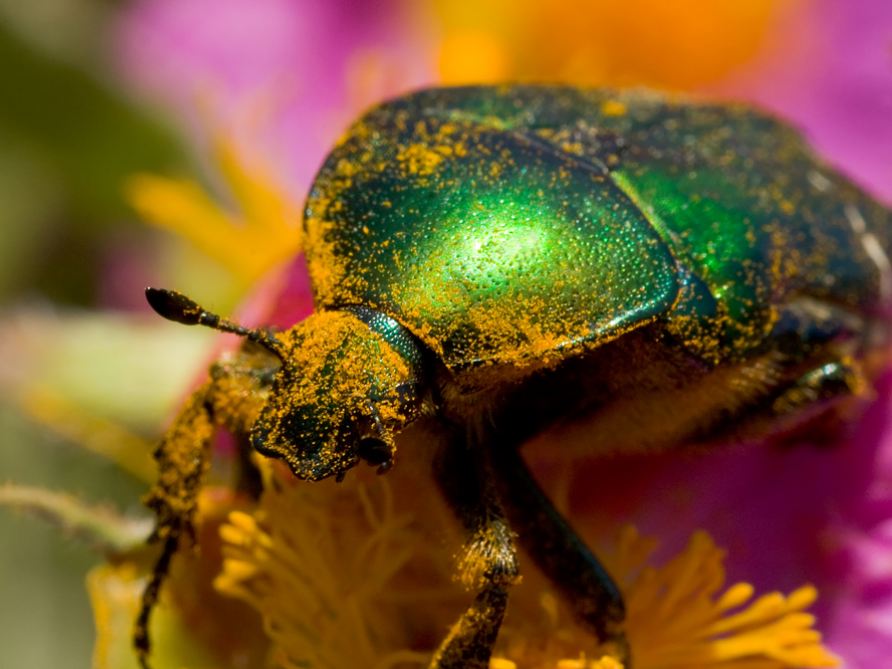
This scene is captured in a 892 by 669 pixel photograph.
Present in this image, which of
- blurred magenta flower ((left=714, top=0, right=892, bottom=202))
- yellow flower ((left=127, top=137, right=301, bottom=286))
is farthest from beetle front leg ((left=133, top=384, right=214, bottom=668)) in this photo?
blurred magenta flower ((left=714, top=0, right=892, bottom=202))

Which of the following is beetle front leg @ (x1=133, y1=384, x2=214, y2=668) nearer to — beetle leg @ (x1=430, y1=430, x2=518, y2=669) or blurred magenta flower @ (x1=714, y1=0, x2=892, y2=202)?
beetle leg @ (x1=430, y1=430, x2=518, y2=669)

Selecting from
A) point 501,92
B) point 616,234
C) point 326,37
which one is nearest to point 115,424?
point 501,92

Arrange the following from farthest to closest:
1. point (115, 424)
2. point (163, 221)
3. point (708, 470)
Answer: point (163, 221) → point (115, 424) → point (708, 470)

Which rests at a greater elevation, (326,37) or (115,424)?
(326,37)

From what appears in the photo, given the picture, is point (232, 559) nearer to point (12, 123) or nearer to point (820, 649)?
point (820, 649)

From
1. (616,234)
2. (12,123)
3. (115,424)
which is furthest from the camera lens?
(12,123)

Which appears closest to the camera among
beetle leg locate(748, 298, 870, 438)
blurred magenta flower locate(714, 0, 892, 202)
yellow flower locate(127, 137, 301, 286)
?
beetle leg locate(748, 298, 870, 438)

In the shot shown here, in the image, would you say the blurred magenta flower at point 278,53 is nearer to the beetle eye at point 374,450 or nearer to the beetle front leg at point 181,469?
the beetle front leg at point 181,469
